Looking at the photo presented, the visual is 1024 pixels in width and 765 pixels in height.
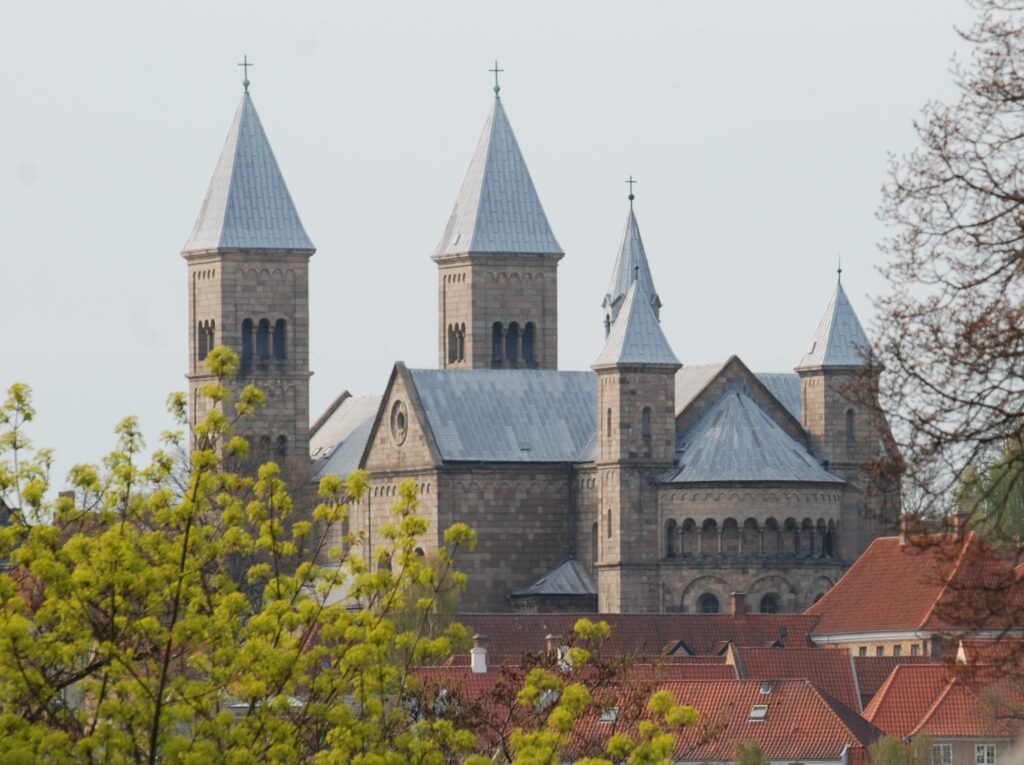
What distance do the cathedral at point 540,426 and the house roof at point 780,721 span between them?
2452 centimetres

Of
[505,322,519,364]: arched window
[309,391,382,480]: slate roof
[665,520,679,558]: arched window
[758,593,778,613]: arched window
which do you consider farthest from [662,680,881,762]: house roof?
[505,322,519,364]: arched window

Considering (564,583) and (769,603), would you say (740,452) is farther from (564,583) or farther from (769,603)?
(564,583)

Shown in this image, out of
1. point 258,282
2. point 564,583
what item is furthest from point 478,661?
point 258,282

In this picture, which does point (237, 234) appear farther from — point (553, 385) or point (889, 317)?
point (889, 317)

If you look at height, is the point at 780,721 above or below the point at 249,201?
below

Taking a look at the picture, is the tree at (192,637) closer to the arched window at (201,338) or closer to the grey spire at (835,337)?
the grey spire at (835,337)

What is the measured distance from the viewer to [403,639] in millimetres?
29781

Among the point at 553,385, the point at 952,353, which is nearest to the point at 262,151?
the point at 553,385

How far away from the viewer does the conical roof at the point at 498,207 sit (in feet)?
371

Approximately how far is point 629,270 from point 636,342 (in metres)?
22.7

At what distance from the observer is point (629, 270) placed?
123562 mm

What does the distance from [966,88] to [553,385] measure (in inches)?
3378

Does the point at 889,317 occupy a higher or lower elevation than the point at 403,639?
higher

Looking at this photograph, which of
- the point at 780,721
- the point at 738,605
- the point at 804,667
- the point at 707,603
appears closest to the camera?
the point at 780,721
